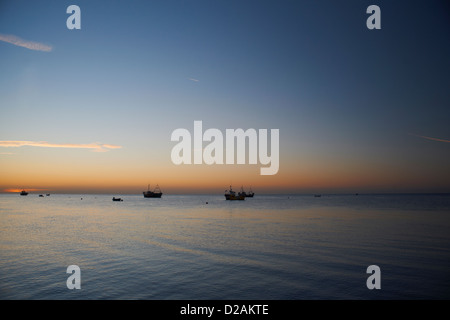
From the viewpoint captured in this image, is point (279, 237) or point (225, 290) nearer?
point (225, 290)

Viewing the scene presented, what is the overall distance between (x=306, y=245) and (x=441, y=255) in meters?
12.6

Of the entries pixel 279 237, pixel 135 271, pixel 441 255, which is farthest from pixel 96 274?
pixel 441 255

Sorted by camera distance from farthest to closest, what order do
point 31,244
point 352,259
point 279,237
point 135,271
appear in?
point 279,237, point 31,244, point 352,259, point 135,271

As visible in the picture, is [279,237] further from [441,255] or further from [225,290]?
[225,290]

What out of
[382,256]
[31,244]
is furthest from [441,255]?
Result: [31,244]

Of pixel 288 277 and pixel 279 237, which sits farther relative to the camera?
pixel 279 237
